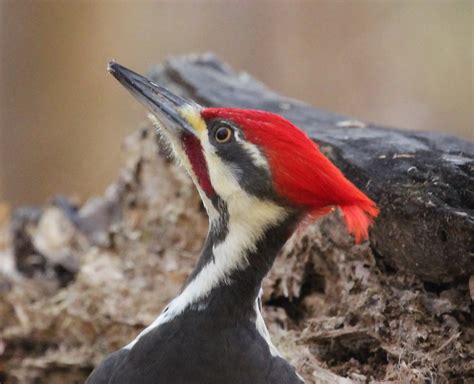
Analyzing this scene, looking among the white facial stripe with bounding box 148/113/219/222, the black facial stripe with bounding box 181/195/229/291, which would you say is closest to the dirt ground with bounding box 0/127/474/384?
the black facial stripe with bounding box 181/195/229/291

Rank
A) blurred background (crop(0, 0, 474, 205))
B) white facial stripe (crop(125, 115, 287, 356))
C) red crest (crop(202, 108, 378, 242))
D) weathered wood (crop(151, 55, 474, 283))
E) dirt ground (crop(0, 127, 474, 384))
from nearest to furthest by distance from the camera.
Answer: red crest (crop(202, 108, 378, 242)) < white facial stripe (crop(125, 115, 287, 356)) < weathered wood (crop(151, 55, 474, 283)) < dirt ground (crop(0, 127, 474, 384)) < blurred background (crop(0, 0, 474, 205))

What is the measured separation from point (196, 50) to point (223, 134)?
546cm

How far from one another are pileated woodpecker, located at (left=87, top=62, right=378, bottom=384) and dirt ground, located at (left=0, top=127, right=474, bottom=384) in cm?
38

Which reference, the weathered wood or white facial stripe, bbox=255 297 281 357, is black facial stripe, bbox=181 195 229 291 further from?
the weathered wood

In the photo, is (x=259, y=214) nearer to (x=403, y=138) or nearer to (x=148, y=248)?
(x=403, y=138)

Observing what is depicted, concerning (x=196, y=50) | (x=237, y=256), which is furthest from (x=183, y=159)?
(x=196, y=50)

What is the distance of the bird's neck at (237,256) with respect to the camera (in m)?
2.39

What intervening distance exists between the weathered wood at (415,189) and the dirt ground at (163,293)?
0.10 m

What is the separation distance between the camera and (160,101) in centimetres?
249

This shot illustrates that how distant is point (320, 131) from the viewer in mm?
3248

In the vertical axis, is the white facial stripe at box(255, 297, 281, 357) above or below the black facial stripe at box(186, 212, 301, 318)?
below

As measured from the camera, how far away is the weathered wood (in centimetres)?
247

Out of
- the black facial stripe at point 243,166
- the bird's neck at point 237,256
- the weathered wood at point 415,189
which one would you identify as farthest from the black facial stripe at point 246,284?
the weathered wood at point 415,189

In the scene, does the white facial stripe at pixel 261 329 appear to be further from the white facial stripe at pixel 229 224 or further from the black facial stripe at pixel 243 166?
the black facial stripe at pixel 243 166
